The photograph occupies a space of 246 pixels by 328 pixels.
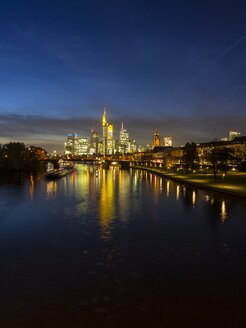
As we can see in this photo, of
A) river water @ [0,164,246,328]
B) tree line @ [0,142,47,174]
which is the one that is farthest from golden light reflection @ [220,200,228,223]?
tree line @ [0,142,47,174]

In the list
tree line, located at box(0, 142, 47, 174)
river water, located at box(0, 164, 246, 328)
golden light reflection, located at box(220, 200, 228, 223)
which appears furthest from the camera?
tree line, located at box(0, 142, 47, 174)


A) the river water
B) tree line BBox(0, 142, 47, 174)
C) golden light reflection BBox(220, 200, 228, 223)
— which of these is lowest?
the river water

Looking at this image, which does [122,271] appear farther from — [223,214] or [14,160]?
[14,160]

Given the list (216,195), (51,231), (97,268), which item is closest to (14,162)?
(216,195)

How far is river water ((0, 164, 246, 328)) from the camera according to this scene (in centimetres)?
855

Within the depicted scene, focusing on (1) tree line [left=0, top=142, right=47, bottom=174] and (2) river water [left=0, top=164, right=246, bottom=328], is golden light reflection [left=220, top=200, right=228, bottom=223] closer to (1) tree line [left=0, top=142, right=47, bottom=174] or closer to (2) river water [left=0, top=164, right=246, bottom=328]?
(2) river water [left=0, top=164, right=246, bottom=328]

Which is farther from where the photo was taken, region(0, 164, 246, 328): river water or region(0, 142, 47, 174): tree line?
region(0, 142, 47, 174): tree line

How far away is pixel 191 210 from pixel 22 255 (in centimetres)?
1512

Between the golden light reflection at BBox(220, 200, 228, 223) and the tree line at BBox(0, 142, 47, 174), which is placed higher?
the tree line at BBox(0, 142, 47, 174)

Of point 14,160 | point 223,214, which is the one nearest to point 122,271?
point 223,214

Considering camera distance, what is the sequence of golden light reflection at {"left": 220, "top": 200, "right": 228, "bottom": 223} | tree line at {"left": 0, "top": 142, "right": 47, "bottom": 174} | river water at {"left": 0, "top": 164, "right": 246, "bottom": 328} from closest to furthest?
river water at {"left": 0, "top": 164, "right": 246, "bottom": 328}
golden light reflection at {"left": 220, "top": 200, "right": 228, "bottom": 223}
tree line at {"left": 0, "top": 142, "right": 47, "bottom": 174}

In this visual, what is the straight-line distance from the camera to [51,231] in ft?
60.5

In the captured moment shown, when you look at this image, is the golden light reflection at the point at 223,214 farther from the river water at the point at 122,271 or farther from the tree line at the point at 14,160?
the tree line at the point at 14,160

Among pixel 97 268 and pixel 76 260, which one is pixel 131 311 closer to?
pixel 97 268
